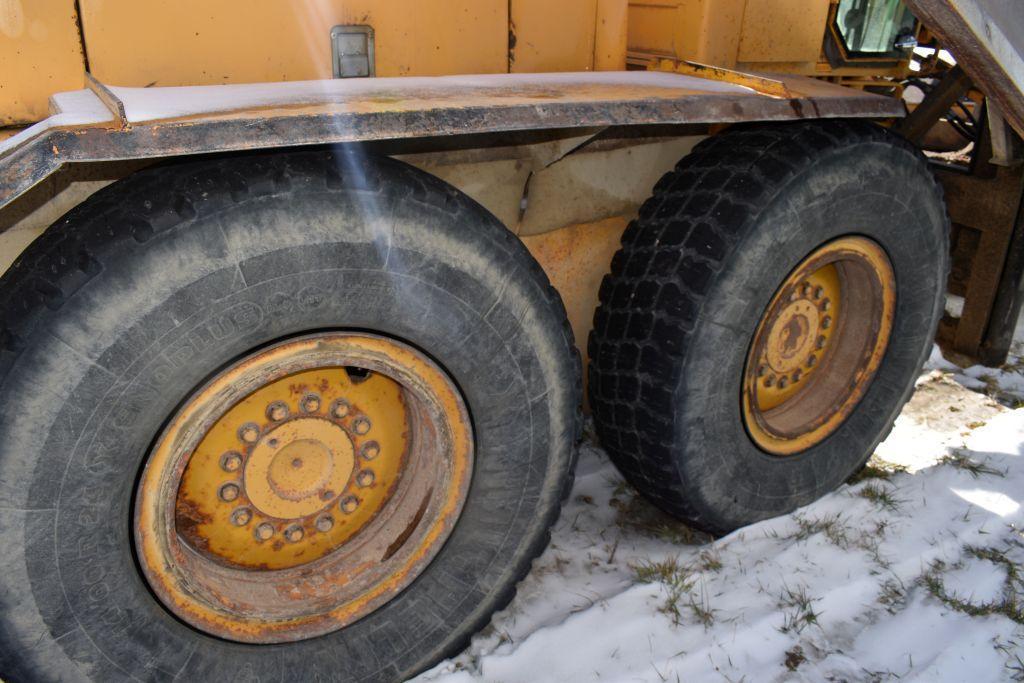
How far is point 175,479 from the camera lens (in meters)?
1.78

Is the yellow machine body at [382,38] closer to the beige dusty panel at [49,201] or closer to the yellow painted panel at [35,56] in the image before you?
the yellow painted panel at [35,56]

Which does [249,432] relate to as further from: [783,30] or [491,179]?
[783,30]

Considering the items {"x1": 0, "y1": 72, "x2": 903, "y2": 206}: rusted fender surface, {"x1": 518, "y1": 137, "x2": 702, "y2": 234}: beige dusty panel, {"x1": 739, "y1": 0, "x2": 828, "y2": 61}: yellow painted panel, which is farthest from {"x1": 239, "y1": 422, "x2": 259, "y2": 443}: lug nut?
{"x1": 739, "y1": 0, "x2": 828, "y2": 61}: yellow painted panel

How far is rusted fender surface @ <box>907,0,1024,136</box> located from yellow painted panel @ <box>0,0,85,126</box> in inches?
82.5

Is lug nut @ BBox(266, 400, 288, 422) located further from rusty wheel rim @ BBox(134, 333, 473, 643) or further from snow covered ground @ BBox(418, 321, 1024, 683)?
snow covered ground @ BBox(418, 321, 1024, 683)

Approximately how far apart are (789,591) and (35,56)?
2.44m

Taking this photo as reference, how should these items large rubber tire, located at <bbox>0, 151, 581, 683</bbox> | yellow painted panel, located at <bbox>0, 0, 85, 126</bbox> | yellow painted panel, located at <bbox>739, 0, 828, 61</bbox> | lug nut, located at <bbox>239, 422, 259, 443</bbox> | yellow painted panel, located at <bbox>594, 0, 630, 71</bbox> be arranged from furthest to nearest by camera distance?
1. yellow painted panel, located at <bbox>739, 0, 828, 61</bbox>
2. yellow painted panel, located at <bbox>594, 0, 630, 71</bbox>
3. lug nut, located at <bbox>239, 422, 259, 443</bbox>
4. yellow painted panel, located at <bbox>0, 0, 85, 126</bbox>
5. large rubber tire, located at <bbox>0, 151, 581, 683</bbox>

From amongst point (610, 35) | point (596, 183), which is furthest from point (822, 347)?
point (610, 35)

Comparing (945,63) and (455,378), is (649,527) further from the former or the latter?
(945,63)

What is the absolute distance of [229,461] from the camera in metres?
2.02

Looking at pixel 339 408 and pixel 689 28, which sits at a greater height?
pixel 689 28

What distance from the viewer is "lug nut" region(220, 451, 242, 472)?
2023 mm

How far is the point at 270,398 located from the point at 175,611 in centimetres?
51

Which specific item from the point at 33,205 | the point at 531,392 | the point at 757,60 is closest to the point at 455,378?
the point at 531,392
